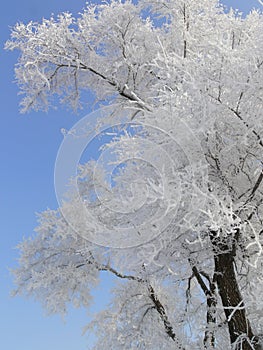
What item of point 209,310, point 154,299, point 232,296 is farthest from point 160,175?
point 154,299

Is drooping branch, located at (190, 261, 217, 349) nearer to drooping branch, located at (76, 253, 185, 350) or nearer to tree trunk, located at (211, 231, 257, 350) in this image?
tree trunk, located at (211, 231, 257, 350)

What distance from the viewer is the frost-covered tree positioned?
477 cm

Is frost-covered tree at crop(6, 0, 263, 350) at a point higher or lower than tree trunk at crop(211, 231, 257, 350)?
higher

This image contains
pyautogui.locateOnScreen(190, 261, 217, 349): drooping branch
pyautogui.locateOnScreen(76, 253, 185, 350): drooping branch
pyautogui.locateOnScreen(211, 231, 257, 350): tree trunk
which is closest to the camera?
pyautogui.locateOnScreen(211, 231, 257, 350): tree trunk

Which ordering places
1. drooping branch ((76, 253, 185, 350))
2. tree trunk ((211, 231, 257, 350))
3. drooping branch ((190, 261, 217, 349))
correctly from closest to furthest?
tree trunk ((211, 231, 257, 350)), drooping branch ((190, 261, 217, 349)), drooping branch ((76, 253, 185, 350))

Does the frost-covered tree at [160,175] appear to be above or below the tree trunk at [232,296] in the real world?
above

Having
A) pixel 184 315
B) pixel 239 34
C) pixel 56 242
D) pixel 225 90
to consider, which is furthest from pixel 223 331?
pixel 239 34

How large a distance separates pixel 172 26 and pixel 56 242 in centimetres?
428

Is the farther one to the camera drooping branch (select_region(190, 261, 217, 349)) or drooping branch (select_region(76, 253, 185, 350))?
drooping branch (select_region(76, 253, 185, 350))

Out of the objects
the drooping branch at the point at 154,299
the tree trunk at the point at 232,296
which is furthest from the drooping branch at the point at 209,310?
the drooping branch at the point at 154,299

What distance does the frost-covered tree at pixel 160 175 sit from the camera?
188 inches

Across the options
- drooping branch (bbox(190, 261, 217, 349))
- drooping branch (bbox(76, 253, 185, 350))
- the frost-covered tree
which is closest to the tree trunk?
the frost-covered tree

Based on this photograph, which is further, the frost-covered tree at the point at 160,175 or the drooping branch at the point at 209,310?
the drooping branch at the point at 209,310

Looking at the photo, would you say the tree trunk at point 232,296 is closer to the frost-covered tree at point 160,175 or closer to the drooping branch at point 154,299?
the frost-covered tree at point 160,175
